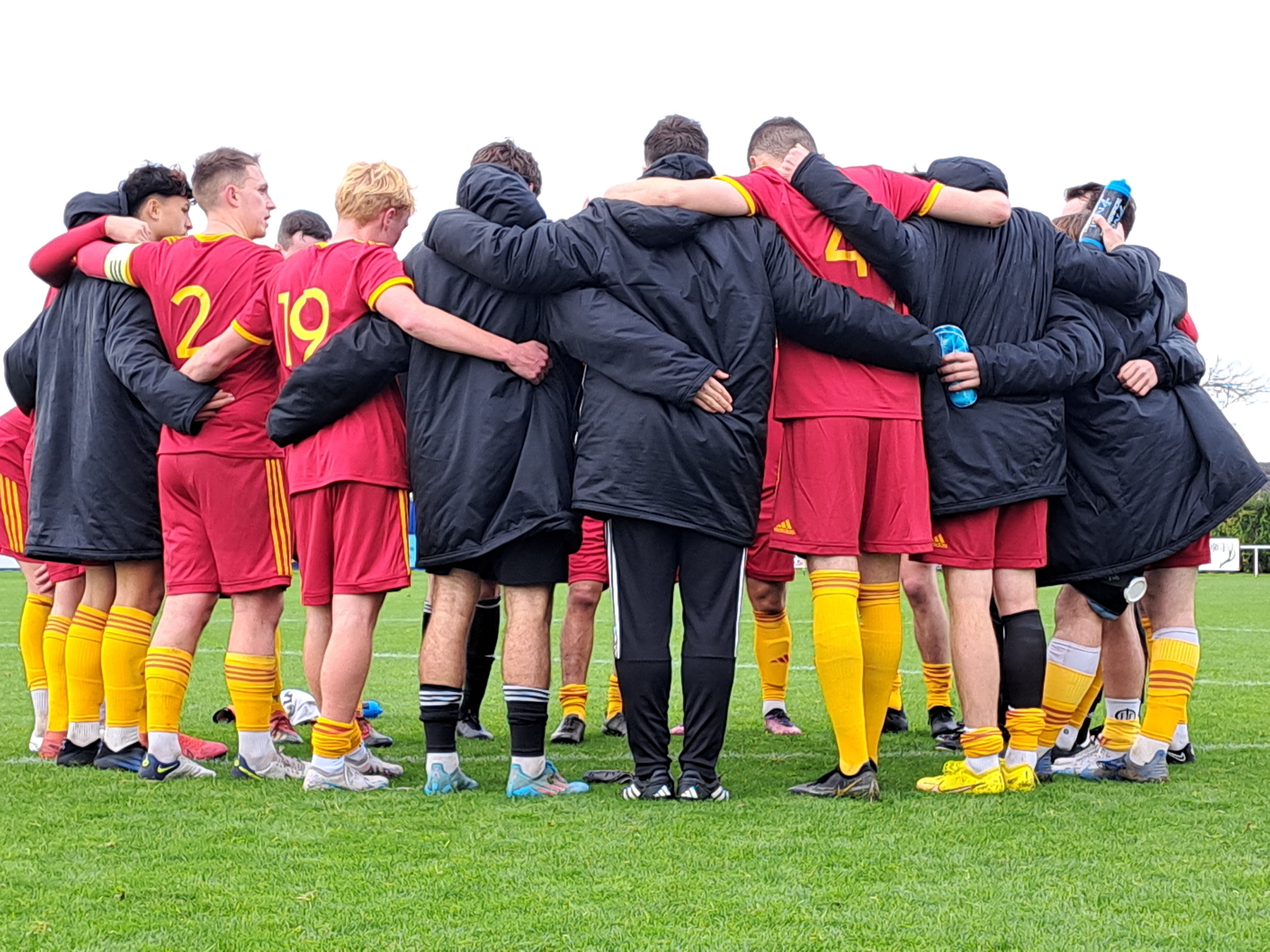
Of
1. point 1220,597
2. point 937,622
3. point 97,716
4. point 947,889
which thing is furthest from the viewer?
point 1220,597

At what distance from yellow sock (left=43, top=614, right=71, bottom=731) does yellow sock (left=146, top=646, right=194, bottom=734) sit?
0.92 metres

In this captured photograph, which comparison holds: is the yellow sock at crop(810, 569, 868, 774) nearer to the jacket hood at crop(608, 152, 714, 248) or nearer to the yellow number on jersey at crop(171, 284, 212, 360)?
the jacket hood at crop(608, 152, 714, 248)

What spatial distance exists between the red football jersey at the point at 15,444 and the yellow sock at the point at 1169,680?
4890 mm

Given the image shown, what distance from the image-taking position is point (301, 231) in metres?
6.59

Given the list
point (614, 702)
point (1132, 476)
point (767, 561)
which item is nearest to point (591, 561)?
point (614, 702)

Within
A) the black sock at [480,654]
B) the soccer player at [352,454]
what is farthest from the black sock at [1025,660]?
the black sock at [480,654]

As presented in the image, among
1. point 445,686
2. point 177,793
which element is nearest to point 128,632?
point 177,793

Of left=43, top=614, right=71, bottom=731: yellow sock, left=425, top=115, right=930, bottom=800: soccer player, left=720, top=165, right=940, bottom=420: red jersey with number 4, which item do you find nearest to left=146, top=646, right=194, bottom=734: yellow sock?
left=43, top=614, right=71, bottom=731: yellow sock

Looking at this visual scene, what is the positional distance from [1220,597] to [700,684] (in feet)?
53.5

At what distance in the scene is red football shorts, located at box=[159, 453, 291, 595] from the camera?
4984 millimetres

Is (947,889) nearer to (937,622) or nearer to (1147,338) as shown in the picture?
(1147,338)

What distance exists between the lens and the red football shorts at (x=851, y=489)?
174 inches

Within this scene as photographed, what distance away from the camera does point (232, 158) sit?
5273 mm

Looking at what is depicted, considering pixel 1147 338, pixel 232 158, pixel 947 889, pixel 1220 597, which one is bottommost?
pixel 1220 597
